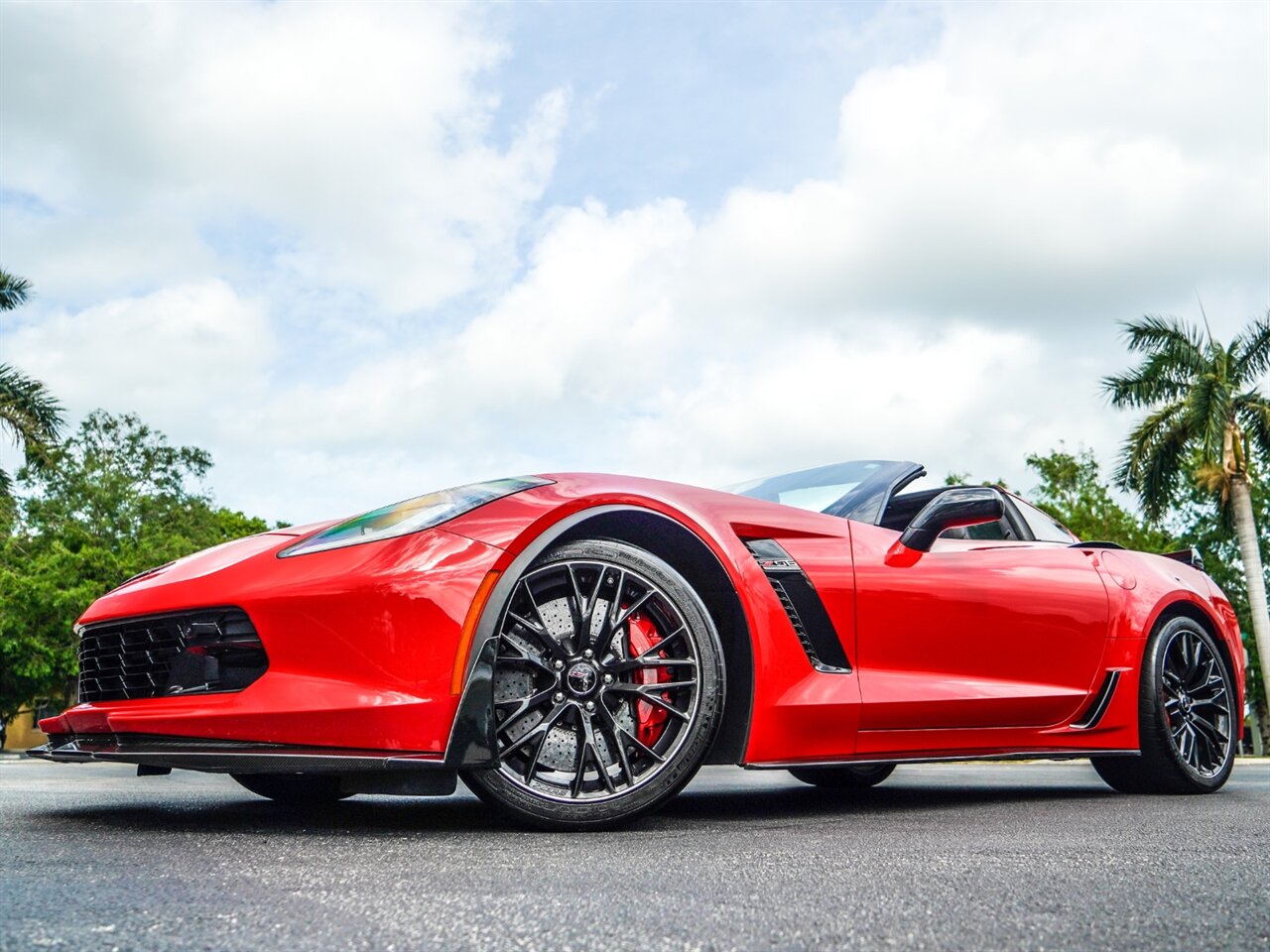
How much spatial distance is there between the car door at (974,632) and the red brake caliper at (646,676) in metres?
0.73

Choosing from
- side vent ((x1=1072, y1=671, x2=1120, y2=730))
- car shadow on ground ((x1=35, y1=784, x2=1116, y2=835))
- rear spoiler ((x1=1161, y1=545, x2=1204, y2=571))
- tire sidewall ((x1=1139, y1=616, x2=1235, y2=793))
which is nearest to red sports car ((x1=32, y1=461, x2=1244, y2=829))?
car shadow on ground ((x1=35, y1=784, x2=1116, y2=835))

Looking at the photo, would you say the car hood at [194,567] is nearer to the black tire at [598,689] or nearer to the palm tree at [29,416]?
the black tire at [598,689]

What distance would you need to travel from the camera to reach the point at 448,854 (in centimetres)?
254

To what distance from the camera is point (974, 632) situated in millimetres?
4004

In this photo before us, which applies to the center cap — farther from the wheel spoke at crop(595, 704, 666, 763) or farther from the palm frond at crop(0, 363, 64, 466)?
the palm frond at crop(0, 363, 64, 466)

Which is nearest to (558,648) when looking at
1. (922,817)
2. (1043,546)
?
(922,817)

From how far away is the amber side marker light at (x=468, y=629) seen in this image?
2.98m

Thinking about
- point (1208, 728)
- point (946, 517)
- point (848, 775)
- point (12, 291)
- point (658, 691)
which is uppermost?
point (12, 291)

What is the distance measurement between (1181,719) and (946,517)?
5.95 ft

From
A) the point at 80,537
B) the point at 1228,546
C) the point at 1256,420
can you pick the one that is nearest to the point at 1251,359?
the point at 1256,420

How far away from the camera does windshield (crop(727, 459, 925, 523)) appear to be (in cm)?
403

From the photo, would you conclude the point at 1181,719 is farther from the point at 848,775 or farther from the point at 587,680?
the point at 587,680

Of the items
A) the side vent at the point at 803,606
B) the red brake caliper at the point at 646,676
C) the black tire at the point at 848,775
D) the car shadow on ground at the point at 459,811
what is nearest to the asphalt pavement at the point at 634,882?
the car shadow on ground at the point at 459,811

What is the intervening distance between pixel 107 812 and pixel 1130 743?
3745 mm
